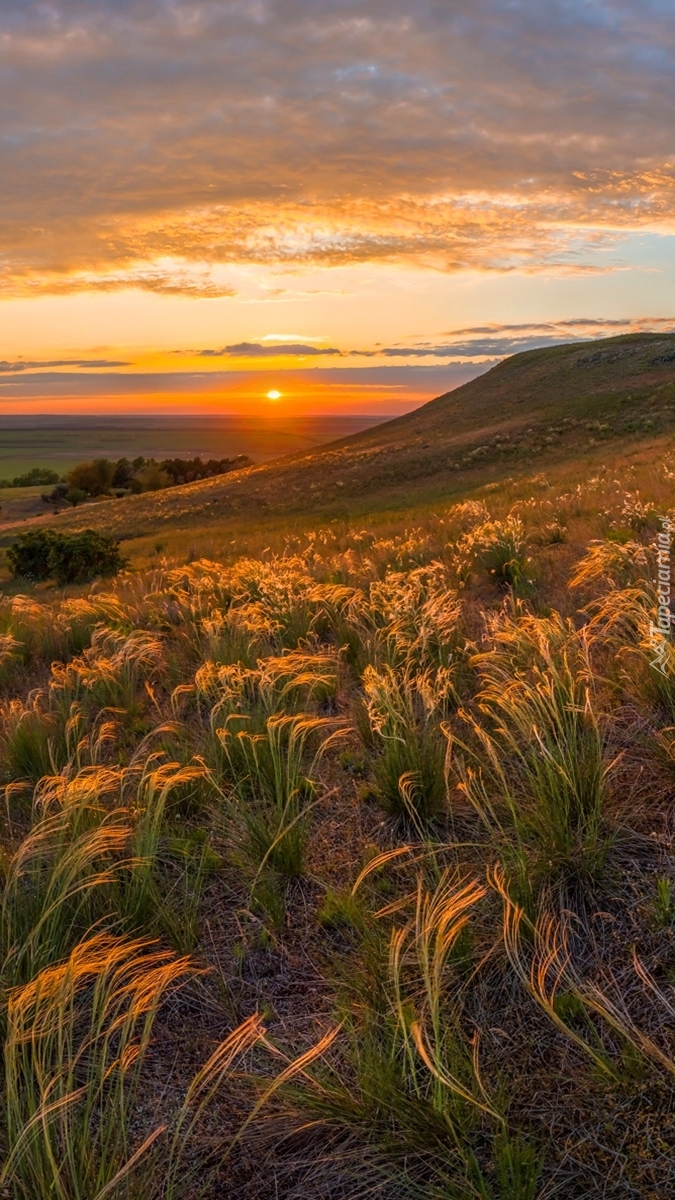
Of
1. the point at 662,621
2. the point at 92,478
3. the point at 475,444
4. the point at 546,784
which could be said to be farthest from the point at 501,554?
the point at 92,478

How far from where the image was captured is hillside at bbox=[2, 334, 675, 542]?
33.0 meters

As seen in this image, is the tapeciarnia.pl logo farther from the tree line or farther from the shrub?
the tree line

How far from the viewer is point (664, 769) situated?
3381 mm

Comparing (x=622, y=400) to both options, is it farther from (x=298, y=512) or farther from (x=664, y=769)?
(x=664, y=769)

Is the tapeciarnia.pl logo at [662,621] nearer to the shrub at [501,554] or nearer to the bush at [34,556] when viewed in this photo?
the shrub at [501,554]

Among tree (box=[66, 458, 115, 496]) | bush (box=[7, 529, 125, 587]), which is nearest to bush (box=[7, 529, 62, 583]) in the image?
bush (box=[7, 529, 125, 587])

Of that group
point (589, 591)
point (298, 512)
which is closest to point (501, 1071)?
point (589, 591)

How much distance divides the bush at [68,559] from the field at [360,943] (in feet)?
51.8

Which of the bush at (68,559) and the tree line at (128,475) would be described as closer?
the bush at (68,559)

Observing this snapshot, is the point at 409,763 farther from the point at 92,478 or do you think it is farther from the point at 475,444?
the point at 92,478

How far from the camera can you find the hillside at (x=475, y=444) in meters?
33.0

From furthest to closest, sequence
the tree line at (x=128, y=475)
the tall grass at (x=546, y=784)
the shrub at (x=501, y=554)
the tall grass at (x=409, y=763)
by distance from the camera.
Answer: the tree line at (x=128, y=475) → the shrub at (x=501, y=554) → the tall grass at (x=409, y=763) → the tall grass at (x=546, y=784)

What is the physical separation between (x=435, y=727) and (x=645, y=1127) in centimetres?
214

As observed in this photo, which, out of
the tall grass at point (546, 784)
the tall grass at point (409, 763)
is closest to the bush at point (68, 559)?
the tall grass at point (409, 763)
